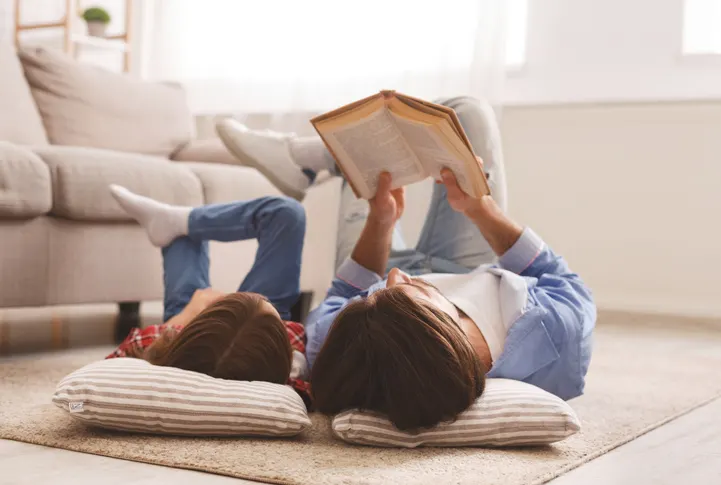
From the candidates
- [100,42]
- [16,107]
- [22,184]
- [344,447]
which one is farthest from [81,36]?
[344,447]

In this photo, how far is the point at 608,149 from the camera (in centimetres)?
352

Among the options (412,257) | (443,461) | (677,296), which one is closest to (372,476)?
(443,461)

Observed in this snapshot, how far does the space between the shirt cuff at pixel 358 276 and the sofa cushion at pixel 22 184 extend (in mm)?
800

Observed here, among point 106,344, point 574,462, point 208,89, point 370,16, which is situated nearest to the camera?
point 574,462

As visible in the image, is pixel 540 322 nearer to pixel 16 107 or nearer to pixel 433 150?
pixel 433 150

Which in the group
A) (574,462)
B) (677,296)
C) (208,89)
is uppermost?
(208,89)

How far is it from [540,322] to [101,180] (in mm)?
1291

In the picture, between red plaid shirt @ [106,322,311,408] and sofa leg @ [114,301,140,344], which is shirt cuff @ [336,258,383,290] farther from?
sofa leg @ [114,301,140,344]

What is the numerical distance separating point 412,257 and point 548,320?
627 mm

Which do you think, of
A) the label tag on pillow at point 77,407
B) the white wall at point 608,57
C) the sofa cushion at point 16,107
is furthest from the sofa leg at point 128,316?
the white wall at point 608,57

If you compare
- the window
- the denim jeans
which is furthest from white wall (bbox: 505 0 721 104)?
the denim jeans

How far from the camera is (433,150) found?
1.54 meters

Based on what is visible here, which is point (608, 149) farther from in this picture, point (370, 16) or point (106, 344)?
point (106, 344)

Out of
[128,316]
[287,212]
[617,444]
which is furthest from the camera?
[128,316]
